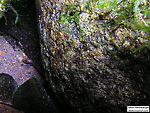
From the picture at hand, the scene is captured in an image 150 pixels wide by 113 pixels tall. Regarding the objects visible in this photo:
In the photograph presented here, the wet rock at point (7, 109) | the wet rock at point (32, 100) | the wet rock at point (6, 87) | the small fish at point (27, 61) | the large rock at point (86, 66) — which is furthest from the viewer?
the small fish at point (27, 61)

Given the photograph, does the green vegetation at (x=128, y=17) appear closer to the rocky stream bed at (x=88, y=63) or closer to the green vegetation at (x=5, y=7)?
the rocky stream bed at (x=88, y=63)

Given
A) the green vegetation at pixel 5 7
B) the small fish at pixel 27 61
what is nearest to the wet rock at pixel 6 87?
the small fish at pixel 27 61

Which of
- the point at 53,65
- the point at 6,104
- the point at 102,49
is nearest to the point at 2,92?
the point at 6,104

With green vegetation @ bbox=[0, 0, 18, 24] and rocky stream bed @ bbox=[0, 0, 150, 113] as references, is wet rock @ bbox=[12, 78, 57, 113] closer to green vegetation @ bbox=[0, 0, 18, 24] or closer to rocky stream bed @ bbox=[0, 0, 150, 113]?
rocky stream bed @ bbox=[0, 0, 150, 113]

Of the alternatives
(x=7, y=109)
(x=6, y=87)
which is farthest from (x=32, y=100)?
(x=6, y=87)

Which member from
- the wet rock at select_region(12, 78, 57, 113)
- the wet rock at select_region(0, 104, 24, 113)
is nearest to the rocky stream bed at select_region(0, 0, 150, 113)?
the wet rock at select_region(12, 78, 57, 113)

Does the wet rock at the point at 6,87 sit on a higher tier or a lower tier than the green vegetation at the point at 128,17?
lower

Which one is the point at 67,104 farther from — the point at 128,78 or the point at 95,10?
the point at 95,10
